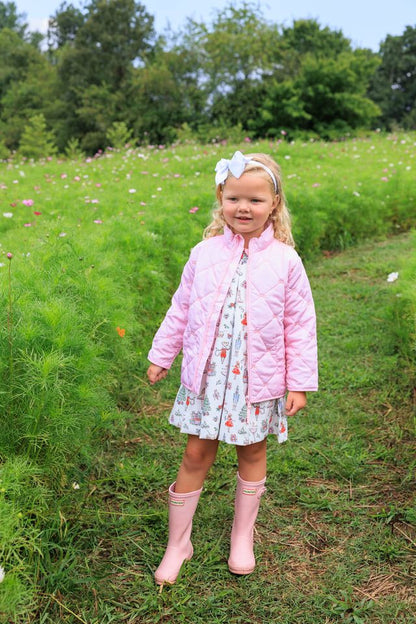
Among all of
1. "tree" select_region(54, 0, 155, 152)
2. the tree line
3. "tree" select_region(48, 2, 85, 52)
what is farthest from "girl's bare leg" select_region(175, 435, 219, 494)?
"tree" select_region(48, 2, 85, 52)

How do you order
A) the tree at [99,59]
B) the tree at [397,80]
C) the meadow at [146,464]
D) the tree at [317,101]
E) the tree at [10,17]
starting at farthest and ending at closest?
the tree at [10,17] → the tree at [397,80] → the tree at [99,59] → the tree at [317,101] → the meadow at [146,464]

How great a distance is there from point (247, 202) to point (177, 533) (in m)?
1.23

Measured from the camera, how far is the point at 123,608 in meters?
2.02

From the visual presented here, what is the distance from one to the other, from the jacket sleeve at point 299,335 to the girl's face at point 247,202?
0.67 feet

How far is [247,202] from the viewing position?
206cm

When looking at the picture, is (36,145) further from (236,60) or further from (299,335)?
(299,335)

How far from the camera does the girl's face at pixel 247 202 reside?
6.73 feet

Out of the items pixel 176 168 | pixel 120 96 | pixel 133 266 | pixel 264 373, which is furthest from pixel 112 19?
pixel 264 373

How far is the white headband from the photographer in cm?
204

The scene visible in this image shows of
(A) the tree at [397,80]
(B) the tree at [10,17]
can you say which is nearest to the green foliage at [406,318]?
(A) the tree at [397,80]

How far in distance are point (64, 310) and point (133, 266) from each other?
162 cm

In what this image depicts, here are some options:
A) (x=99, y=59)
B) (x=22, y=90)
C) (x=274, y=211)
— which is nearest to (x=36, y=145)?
(x=99, y=59)

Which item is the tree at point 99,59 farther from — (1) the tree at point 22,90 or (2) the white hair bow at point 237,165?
(2) the white hair bow at point 237,165

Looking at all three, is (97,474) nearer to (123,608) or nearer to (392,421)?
(123,608)
